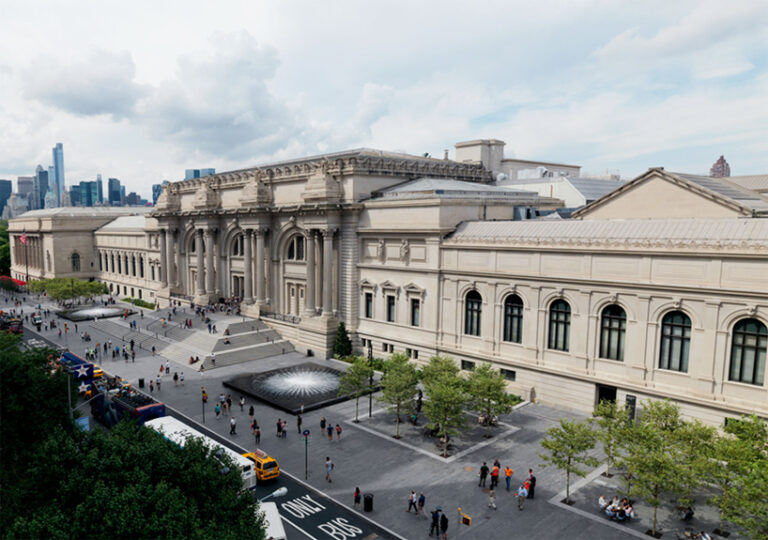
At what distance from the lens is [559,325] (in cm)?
4031

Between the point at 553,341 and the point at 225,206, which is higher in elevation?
the point at 225,206

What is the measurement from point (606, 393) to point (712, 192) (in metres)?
18.7

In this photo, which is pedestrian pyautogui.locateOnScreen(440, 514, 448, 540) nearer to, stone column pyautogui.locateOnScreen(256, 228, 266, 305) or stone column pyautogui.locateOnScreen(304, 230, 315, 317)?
stone column pyautogui.locateOnScreen(304, 230, 315, 317)

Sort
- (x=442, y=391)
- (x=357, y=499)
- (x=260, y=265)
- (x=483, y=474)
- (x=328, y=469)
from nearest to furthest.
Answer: (x=357, y=499)
(x=483, y=474)
(x=328, y=469)
(x=442, y=391)
(x=260, y=265)

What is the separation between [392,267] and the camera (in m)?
51.2

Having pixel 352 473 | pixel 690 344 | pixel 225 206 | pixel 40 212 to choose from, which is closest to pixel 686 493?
pixel 690 344

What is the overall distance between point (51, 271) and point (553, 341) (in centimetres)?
10053

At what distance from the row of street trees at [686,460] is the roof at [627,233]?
11.0m

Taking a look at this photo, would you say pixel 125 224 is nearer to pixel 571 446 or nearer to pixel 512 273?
pixel 512 273

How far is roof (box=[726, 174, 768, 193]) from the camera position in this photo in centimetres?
5847

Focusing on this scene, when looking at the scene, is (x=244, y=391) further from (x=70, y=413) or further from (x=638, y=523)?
(x=638, y=523)

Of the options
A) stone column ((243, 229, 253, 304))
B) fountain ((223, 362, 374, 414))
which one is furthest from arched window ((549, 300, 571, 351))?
stone column ((243, 229, 253, 304))

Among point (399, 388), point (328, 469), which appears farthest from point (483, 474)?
point (399, 388)

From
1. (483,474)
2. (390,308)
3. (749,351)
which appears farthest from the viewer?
(390,308)
